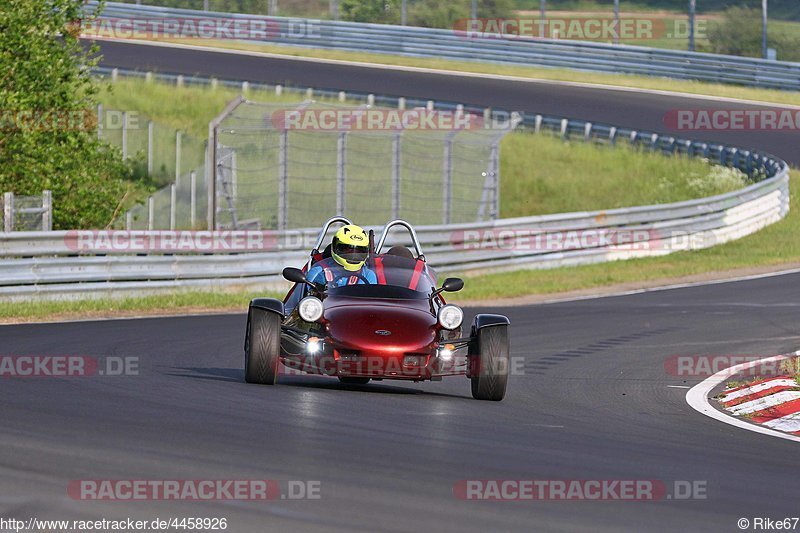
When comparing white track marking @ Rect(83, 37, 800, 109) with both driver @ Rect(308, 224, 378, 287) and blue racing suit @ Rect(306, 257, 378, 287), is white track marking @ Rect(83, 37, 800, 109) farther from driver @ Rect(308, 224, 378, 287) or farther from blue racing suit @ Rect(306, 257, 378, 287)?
blue racing suit @ Rect(306, 257, 378, 287)

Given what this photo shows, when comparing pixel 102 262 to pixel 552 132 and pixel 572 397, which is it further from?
pixel 552 132

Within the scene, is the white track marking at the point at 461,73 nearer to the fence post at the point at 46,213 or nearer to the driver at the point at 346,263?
the fence post at the point at 46,213

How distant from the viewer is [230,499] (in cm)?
657

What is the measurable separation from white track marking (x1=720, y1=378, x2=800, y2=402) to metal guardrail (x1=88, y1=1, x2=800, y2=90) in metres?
32.8

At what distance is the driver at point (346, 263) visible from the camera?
38.8 feet

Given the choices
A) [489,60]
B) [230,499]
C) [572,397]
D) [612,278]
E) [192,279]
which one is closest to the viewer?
[230,499]

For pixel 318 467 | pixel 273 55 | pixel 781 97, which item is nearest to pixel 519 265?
pixel 318 467

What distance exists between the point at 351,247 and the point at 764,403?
3615 mm

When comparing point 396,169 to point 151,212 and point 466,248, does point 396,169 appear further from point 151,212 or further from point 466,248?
point 151,212

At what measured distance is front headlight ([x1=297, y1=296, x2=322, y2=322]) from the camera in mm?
11070

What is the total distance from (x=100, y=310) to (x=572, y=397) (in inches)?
343

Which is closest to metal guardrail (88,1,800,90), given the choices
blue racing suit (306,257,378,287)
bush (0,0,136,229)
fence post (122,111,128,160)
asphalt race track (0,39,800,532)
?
fence post (122,111,128,160)

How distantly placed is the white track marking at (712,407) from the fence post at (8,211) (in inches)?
386

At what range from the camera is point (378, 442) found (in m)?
A: 8.37
